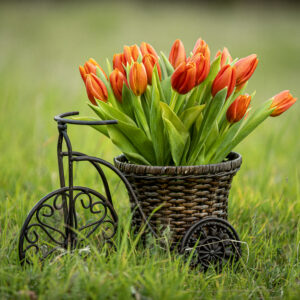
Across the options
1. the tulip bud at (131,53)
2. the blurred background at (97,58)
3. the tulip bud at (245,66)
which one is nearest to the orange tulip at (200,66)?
the tulip bud at (245,66)

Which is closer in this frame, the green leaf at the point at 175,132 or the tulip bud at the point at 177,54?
the green leaf at the point at 175,132

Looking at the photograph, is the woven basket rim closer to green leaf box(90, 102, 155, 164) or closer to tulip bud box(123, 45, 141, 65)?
green leaf box(90, 102, 155, 164)

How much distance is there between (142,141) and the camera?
140 cm

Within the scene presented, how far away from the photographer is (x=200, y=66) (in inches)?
51.8

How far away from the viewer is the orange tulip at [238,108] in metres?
1.37

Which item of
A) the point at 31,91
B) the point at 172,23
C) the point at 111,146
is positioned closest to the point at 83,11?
the point at 172,23

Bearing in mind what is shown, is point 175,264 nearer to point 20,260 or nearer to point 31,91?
point 20,260

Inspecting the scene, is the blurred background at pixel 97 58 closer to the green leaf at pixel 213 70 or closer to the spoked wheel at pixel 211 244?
the spoked wheel at pixel 211 244

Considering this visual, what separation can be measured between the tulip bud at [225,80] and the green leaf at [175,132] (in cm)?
16

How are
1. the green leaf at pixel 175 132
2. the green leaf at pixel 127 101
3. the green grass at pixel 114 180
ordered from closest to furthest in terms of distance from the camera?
the green grass at pixel 114 180 < the green leaf at pixel 175 132 < the green leaf at pixel 127 101

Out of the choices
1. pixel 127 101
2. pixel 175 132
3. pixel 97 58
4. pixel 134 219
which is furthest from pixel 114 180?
pixel 97 58

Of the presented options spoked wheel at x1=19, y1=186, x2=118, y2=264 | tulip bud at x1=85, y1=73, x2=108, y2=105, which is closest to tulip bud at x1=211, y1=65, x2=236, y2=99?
tulip bud at x1=85, y1=73, x2=108, y2=105

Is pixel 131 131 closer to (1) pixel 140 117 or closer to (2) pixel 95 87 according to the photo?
(1) pixel 140 117

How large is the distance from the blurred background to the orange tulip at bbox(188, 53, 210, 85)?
78 cm
